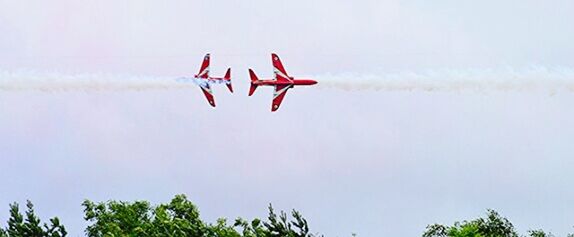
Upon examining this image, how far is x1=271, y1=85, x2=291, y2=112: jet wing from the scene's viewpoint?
4769 inches

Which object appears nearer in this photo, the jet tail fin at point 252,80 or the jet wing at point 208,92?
the jet tail fin at point 252,80

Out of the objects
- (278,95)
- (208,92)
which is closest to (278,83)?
(278,95)

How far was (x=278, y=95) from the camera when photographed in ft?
399

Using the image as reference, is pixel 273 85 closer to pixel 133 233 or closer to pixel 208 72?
pixel 208 72

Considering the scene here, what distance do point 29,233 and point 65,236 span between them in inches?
133

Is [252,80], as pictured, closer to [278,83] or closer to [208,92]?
[278,83]

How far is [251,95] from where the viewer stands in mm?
118875

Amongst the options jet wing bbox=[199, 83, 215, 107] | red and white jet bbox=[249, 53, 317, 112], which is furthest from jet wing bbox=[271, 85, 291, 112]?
jet wing bbox=[199, 83, 215, 107]

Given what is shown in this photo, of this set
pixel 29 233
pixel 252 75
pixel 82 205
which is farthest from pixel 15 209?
pixel 252 75

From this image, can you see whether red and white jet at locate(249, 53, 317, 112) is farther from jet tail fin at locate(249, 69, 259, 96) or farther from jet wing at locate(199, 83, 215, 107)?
jet wing at locate(199, 83, 215, 107)

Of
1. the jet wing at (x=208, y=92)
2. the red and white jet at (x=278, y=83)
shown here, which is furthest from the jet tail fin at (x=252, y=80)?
the jet wing at (x=208, y=92)

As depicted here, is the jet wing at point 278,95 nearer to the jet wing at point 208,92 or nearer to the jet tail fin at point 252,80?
the jet tail fin at point 252,80

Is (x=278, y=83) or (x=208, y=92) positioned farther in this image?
(x=208, y=92)

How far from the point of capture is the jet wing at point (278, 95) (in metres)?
121
